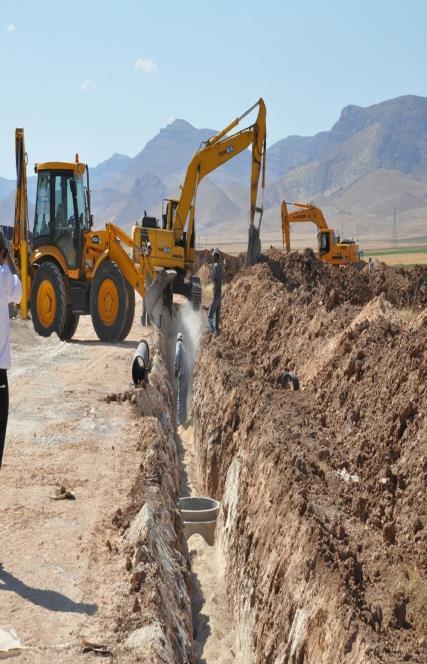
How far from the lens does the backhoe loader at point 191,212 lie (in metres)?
21.7

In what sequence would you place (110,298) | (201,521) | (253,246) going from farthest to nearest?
1. (253,246)
2. (110,298)
3. (201,521)

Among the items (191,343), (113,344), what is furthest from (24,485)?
(191,343)

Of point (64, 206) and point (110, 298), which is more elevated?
point (64, 206)

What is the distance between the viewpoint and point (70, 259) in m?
17.7

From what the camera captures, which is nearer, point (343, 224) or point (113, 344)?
point (113, 344)

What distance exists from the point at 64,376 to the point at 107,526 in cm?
716

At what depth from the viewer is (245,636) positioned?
8.30 metres

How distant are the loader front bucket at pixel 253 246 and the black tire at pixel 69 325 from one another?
23.2ft

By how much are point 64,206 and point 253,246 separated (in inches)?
323

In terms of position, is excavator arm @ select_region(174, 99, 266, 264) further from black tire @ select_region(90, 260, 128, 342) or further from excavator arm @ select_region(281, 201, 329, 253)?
excavator arm @ select_region(281, 201, 329, 253)

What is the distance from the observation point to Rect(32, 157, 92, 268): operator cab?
1723cm

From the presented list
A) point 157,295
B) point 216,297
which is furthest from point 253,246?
point 157,295

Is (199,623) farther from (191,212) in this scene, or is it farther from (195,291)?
(191,212)

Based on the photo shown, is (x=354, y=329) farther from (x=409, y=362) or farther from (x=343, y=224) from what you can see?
(x=343, y=224)
